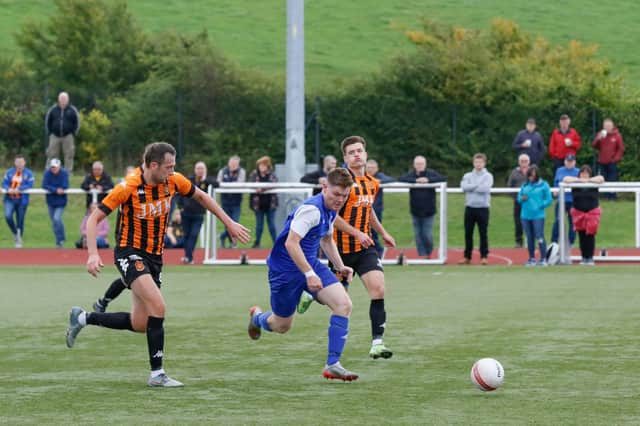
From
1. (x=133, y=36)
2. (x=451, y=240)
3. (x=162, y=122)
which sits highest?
(x=133, y=36)

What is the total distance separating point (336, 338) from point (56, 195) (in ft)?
53.0

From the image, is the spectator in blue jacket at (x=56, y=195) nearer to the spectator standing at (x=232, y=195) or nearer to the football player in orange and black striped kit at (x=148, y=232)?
the spectator standing at (x=232, y=195)

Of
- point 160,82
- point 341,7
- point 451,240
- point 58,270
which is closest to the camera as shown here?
point 58,270

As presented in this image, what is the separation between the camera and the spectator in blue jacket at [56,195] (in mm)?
24750

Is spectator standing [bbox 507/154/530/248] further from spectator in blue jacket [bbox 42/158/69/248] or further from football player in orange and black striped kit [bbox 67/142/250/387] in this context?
football player in orange and black striped kit [bbox 67/142/250/387]

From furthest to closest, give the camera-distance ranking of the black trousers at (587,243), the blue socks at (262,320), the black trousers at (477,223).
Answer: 1. the black trousers at (477,223)
2. the black trousers at (587,243)
3. the blue socks at (262,320)

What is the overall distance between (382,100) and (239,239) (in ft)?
84.0

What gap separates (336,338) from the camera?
944 cm

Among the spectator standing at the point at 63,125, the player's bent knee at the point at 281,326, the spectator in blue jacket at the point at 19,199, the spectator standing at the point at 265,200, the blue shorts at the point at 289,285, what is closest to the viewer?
the blue shorts at the point at 289,285

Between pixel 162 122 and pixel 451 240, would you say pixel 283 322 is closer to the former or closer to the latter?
pixel 451 240

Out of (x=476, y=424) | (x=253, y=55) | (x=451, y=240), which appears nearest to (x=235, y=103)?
(x=451, y=240)

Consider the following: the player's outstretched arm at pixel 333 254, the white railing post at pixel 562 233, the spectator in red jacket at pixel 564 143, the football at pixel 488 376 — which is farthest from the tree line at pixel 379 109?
the football at pixel 488 376

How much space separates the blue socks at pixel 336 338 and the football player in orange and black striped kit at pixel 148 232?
0.91 metres

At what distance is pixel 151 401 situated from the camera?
855 centimetres
